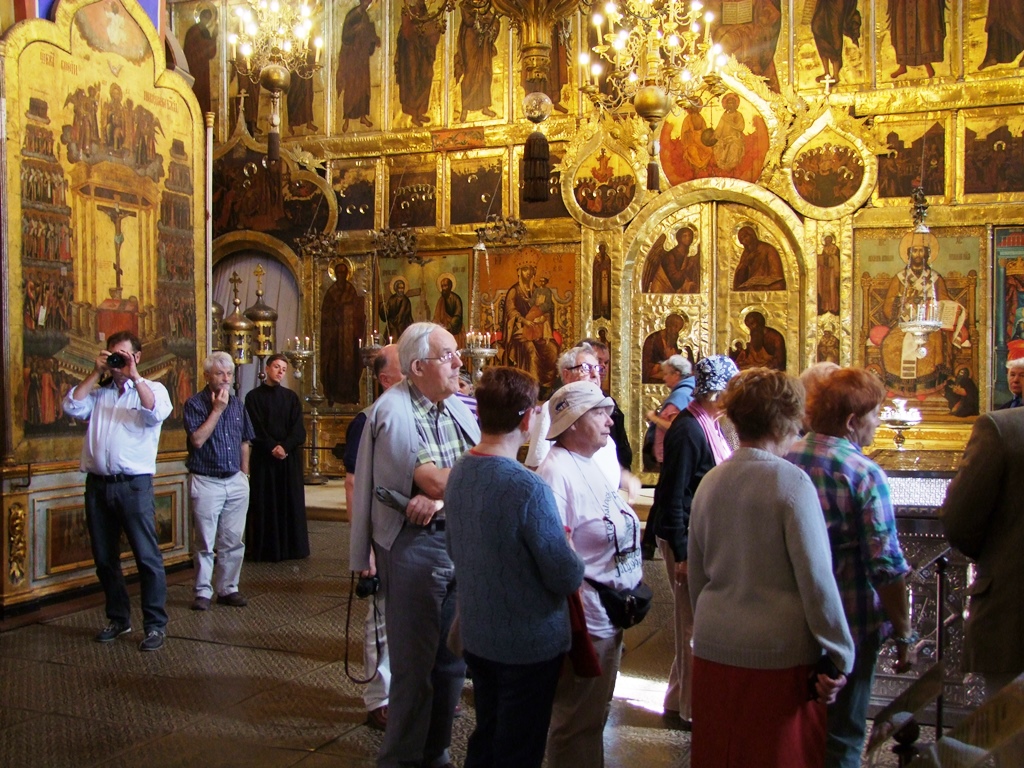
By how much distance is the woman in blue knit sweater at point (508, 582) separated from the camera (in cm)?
308

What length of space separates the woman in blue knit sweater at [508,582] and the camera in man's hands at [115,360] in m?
4.06

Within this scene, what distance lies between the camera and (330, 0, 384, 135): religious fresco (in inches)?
A: 618

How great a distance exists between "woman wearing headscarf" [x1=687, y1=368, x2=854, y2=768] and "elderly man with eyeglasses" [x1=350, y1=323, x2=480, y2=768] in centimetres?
131

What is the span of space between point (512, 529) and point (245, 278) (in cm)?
1456

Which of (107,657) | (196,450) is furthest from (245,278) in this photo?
(107,657)

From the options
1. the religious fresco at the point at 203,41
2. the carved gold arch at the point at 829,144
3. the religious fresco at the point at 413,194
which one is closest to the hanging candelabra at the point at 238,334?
the religious fresco at the point at 413,194

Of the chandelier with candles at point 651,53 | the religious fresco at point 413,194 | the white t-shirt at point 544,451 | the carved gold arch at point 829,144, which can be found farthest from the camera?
the religious fresco at point 413,194

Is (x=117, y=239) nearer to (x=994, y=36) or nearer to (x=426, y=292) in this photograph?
(x=426, y=292)

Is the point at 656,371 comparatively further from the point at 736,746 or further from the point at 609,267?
the point at 736,746

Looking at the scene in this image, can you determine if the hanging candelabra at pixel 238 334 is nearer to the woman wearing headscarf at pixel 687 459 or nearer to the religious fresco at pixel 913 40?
the religious fresco at pixel 913 40

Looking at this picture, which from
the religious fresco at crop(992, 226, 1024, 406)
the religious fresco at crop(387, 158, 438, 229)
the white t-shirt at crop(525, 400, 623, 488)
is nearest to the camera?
the white t-shirt at crop(525, 400, 623, 488)

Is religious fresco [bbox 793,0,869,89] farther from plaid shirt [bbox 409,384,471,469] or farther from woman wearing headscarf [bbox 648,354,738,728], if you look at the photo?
plaid shirt [bbox 409,384,471,469]

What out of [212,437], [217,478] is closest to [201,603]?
[217,478]

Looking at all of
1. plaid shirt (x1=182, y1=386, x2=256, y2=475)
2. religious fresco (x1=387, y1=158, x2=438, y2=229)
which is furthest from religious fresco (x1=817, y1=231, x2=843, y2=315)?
plaid shirt (x1=182, y1=386, x2=256, y2=475)
